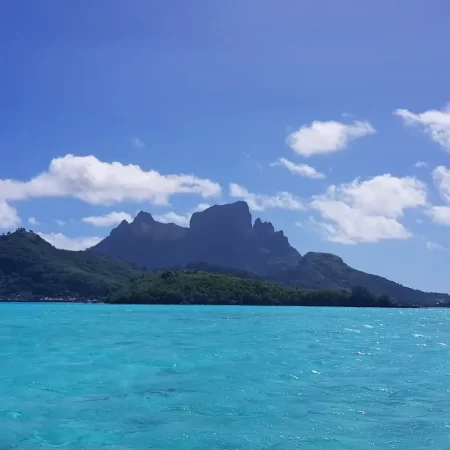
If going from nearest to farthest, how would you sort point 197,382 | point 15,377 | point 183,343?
point 197,382 → point 15,377 → point 183,343

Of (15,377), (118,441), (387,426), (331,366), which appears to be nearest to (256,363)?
(331,366)

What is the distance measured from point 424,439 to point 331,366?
2002 centimetres

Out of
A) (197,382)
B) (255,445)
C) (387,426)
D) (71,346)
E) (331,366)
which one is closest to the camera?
(255,445)

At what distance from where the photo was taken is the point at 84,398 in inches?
1085

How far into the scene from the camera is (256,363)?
4209 cm

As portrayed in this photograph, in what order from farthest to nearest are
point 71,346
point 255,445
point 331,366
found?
point 71,346 → point 331,366 → point 255,445

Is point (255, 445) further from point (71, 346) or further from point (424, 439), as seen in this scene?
point (71, 346)

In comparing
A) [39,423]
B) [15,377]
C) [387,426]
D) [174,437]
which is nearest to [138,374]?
[15,377]

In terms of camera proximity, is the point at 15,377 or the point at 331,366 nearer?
the point at 15,377

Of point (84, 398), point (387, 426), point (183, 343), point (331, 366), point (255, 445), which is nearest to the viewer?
point (255, 445)

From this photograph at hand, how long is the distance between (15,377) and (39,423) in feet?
42.7

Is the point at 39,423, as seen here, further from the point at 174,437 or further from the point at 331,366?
the point at 331,366

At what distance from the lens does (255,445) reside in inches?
774

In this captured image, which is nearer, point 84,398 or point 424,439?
point 424,439
